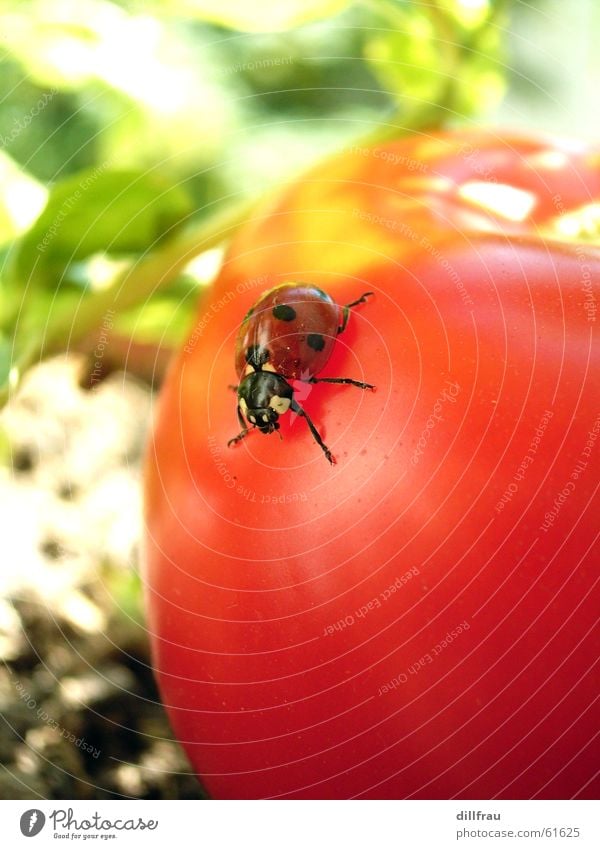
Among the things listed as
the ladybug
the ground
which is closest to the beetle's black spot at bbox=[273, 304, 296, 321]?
the ladybug

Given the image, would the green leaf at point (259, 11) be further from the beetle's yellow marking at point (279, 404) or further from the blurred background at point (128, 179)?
the beetle's yellow marking at point (279, 404)

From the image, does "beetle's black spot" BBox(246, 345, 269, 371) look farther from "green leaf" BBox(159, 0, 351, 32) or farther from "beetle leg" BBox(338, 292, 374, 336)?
"green leaf" BBox(159, 0, 351, 32)

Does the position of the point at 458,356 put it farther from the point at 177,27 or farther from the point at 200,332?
the point at 177,27

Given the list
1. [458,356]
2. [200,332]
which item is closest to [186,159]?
[200,332]

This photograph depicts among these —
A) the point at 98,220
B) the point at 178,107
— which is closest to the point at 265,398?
the point at 98,220

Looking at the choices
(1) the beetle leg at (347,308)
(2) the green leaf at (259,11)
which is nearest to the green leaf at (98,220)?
(2) the green leaf at (259,11)
